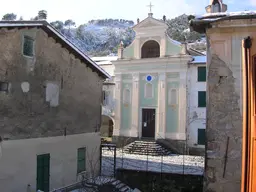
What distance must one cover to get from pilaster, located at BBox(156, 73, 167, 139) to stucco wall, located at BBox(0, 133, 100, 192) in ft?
31.3

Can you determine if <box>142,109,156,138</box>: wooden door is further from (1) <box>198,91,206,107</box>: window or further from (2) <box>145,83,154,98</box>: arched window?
(1) <box>198,91,206,107</box>: window

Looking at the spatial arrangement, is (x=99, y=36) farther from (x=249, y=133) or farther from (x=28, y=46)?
(x=249, y=133)

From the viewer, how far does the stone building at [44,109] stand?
11508 millimetres

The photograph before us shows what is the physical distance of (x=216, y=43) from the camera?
946 centimetres

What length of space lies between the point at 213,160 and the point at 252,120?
4.48m

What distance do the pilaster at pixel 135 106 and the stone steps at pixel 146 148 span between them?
1.21 meters

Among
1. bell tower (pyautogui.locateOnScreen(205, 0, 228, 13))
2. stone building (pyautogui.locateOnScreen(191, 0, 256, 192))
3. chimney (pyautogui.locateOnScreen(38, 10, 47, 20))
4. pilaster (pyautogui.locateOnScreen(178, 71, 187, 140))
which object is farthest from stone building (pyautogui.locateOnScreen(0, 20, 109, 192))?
pilaster (pyautogui.locateOnScreen(178, 71, 187, 140))

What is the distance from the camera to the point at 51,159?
13391 mm

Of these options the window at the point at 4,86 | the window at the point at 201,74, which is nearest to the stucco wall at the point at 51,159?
the window at the point at 4,86

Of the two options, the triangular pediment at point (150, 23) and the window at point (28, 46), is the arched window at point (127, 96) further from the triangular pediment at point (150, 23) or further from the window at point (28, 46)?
the window at point (28, 46)

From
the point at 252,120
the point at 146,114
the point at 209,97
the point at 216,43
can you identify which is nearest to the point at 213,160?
the point at 209,97

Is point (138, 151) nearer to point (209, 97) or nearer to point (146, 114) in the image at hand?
point (146, 114)

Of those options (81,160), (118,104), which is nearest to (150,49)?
(118,104)

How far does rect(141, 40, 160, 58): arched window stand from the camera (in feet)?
87.1
